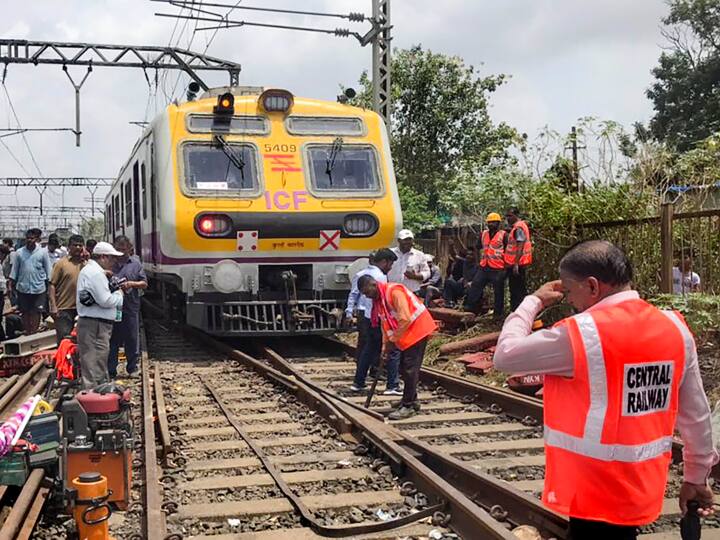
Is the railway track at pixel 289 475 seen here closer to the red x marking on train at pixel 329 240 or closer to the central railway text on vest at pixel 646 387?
the central railway text on vest at pixel 646 387

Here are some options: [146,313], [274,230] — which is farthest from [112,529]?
[146,313]

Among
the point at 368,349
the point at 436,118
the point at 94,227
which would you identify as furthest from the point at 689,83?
the point at 94,227

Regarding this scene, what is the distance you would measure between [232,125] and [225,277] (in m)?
2.02

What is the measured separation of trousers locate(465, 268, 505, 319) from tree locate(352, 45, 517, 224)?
38.2 ft

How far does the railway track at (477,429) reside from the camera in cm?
489

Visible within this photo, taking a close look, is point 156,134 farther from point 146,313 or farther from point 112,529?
point 146,313

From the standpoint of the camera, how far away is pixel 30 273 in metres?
11.7

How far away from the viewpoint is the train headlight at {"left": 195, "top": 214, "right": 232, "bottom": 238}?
32.4ft

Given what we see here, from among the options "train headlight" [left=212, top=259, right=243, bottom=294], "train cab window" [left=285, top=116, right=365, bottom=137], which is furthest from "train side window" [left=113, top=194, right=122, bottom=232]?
"train headlight" [left=212, top=259, right=243, bottom=294]

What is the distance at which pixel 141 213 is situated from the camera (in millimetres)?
12055

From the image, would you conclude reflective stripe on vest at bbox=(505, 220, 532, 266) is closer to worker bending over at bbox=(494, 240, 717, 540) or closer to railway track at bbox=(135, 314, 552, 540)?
railway track at bbox=(135, 314, 552, 540)

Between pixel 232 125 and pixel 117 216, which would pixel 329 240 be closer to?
pixel 232 125

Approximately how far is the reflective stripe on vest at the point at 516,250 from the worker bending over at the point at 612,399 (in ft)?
27.1

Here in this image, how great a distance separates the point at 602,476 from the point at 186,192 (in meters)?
8.25
